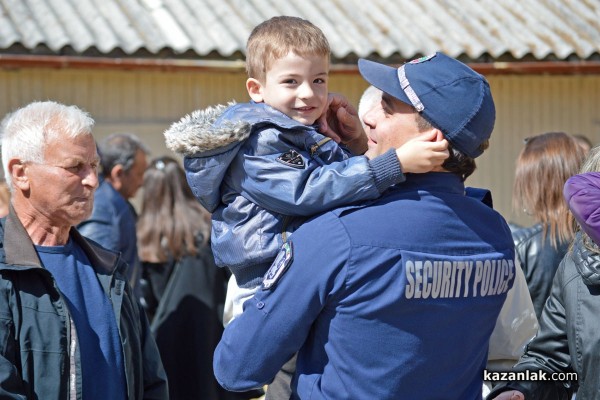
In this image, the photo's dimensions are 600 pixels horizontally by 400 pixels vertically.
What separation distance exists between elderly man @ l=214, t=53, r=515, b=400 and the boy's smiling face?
439 mm

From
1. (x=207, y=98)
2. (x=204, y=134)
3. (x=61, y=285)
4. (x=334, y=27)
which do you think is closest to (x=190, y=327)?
(x=61, y=285)

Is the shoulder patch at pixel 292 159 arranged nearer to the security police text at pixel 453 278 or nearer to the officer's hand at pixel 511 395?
the security police text at pixel 453 278

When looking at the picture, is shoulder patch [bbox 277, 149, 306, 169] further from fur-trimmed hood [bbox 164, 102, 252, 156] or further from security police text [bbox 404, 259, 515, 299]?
security police text [bbox 404, 259, 515, 299]

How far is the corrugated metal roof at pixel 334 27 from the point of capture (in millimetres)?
7578

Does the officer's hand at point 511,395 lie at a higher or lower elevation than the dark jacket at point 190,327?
higher

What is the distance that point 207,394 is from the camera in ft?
18.5

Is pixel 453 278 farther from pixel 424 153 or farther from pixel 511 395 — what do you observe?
pixel 511 395

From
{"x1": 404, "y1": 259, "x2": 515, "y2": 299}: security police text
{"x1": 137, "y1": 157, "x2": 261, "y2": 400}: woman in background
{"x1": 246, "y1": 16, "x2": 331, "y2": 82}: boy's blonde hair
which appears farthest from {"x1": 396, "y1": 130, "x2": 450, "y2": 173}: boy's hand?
→ {"x1": 137, "y1": 157, "x2": 261, "y2": 400}: woman in background

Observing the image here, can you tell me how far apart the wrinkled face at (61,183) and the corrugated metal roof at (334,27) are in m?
4.67

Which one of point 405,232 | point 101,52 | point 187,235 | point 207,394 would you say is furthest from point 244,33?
point 405,232

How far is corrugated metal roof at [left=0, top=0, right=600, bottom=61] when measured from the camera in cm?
758

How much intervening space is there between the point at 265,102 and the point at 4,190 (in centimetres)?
340

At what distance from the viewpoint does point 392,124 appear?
7.47 ft

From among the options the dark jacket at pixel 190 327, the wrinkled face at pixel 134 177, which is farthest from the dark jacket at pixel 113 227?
the wrinkled face at pixel 134 177
